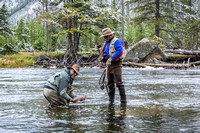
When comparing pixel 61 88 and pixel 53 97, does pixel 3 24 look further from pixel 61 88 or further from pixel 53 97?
pixel 61 88

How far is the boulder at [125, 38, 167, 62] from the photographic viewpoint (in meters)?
22.2

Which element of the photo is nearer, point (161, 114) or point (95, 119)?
point (95, 119)

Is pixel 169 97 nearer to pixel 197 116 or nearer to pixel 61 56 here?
pixel 197 116

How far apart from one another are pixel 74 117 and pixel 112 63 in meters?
2.12

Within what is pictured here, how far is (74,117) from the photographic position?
16.8ft

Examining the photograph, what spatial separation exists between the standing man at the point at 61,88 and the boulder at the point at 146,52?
1628 cm

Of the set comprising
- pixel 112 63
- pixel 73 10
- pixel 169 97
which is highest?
pixel 73 10

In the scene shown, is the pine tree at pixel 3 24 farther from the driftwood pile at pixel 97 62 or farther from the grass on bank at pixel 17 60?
the driftwood pile at pixel 97 62

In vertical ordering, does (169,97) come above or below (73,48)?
below

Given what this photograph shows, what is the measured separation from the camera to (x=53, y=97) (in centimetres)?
605

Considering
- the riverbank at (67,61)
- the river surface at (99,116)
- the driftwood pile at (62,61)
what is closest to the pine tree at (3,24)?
the riverbank at (67,61)

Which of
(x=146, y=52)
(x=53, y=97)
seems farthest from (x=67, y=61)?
(x=53, y=97)

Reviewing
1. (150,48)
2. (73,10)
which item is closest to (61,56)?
(73,10)

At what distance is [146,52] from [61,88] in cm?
1727
